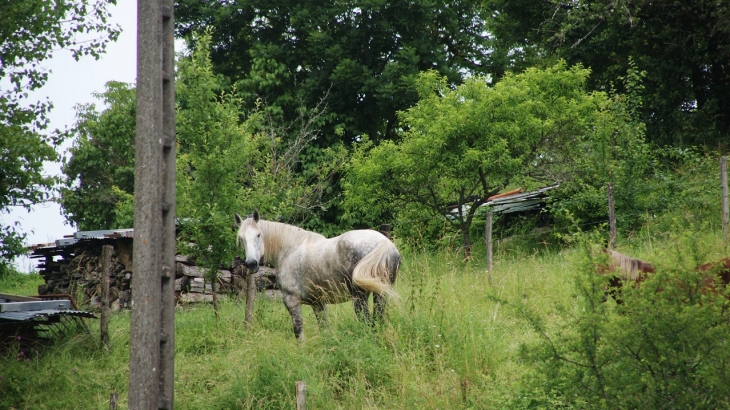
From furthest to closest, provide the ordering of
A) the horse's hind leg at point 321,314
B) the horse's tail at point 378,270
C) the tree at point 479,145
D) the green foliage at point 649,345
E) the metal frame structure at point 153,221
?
the tree at point 479,145, the horse's hind leg at point 321,314, the horse's tail at point 378,270, the metal frame structure at point 153,221, the green foliage at point 649,345

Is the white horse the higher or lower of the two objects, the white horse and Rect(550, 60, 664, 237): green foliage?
the lower

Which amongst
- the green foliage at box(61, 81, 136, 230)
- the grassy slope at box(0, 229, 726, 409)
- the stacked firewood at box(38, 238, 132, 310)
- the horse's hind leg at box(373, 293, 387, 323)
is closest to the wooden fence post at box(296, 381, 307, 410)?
the grassy slope at box(0, 229, 726, 409)

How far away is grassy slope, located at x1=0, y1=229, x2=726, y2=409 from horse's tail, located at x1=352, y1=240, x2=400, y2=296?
37 centimetres

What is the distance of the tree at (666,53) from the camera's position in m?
18.0

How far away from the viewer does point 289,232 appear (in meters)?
9.81

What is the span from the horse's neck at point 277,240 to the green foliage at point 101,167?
57.2 ft

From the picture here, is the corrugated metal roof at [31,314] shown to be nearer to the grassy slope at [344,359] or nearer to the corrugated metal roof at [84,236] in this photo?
the grassy slope at [344,359]

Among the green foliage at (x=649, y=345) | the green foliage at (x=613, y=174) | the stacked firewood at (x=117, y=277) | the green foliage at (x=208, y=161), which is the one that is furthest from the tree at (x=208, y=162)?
the green foliage at (x=649, y=345)

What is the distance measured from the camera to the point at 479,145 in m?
16.1

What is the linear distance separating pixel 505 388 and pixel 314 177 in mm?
15593

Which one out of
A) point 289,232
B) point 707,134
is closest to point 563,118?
point 707,134

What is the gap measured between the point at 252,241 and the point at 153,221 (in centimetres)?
315

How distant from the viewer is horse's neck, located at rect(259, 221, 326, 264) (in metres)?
9.73

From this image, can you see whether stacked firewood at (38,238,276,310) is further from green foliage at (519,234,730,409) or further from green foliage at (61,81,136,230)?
green foliage at (519,234,730,409)
